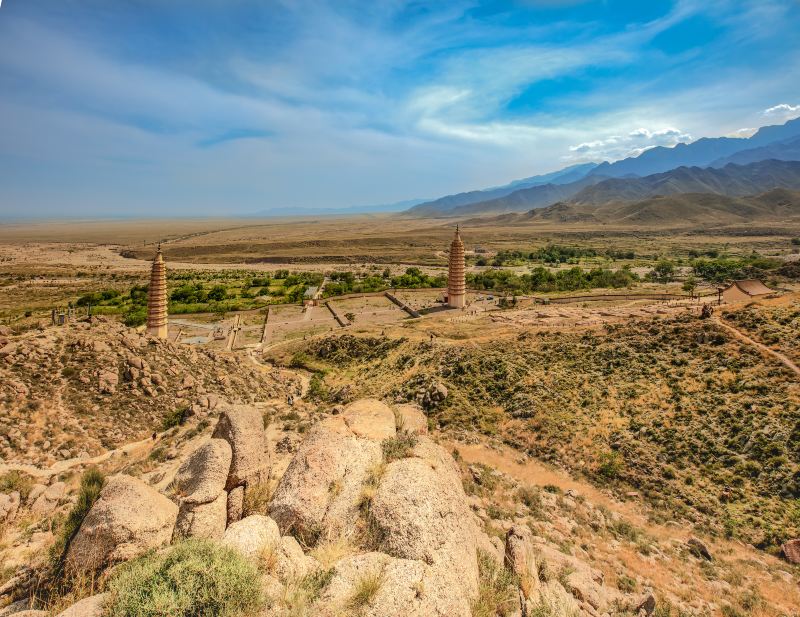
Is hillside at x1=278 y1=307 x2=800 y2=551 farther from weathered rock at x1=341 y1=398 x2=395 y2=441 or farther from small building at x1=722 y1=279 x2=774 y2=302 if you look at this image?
small building at x1=722 y1=279 x2=774 y2=302

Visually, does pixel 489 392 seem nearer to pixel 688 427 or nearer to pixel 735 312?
pixel 688 427

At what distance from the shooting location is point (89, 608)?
4.25 meters

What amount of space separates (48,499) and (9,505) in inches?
30.9

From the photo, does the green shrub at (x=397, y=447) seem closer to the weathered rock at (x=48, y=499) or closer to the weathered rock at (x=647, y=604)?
the weathered rock at (x=647, y=604)

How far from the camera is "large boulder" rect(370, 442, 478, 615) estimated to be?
542 centimetres

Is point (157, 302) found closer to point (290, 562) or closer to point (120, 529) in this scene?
point (120, 529)

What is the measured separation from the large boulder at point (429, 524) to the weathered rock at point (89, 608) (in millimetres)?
3178

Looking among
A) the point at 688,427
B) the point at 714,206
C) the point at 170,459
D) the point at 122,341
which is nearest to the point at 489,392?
the point at 688,427

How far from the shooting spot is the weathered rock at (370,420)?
8.53 metres

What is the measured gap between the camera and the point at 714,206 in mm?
193500

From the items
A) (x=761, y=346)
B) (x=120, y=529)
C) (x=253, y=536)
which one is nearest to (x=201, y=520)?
(x=120, y=529)

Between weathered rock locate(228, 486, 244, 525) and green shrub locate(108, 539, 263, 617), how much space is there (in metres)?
2.09

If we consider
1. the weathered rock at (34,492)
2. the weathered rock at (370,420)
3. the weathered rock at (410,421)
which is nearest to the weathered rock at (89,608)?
the weathered rock at (370,420)

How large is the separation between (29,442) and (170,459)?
5.12m
